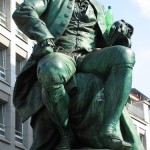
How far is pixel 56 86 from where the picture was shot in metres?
6.17

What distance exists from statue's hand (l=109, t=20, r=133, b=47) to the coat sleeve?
0.82 meters

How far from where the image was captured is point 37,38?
6.46 metres

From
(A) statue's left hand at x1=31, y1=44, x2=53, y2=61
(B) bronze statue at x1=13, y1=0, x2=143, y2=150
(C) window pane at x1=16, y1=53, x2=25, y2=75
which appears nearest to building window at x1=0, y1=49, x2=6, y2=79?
(C) window pane at x1=16, y1=53, x2=25, y2=75

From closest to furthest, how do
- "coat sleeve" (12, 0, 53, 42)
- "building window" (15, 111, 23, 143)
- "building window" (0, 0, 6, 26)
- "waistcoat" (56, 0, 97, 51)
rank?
"coat sleeve" (12, 0, 53, 42) < "waistcoat" (56, 0, 97, 51) < "building window" (15, 111, 23, 143) < "building window" (0, 0, 6, 26)

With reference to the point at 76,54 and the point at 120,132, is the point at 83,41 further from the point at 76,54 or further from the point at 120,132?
the point at 120,132

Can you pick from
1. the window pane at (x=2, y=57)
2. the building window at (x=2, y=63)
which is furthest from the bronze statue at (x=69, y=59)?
the window pane at (x=2, y=57)

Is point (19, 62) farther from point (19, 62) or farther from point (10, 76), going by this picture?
point (10, 76)

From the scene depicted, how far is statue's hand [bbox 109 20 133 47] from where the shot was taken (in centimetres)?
693

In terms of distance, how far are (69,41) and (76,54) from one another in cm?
20

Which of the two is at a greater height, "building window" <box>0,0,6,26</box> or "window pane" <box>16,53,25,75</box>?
"building window" <box>0,0,6,26</box>

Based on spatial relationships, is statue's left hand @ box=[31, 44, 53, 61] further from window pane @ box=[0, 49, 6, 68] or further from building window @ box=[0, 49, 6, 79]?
window pane @ box=[0, 49, 6, 68]

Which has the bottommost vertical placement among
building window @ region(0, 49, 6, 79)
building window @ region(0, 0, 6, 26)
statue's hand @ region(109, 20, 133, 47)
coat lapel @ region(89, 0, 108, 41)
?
statue's hand @ region(109, 20, 133, 47)

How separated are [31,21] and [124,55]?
1023 mm

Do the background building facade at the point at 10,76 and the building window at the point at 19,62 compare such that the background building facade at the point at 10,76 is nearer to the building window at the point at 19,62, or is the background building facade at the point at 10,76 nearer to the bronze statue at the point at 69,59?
the building window at the point at 19,62
